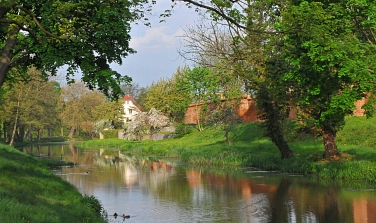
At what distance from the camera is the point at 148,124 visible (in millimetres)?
65375

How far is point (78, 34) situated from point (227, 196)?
11651 millimetres

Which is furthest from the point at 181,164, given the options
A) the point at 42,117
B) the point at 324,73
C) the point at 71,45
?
the point at 42,117

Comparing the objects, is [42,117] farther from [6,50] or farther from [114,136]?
[6,50]

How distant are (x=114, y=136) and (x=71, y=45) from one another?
75792mm

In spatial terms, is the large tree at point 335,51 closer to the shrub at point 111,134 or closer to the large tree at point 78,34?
the large tree at point 78,34

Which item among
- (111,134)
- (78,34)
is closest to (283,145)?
(78,34)

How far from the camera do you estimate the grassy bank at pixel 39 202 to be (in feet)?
33.8

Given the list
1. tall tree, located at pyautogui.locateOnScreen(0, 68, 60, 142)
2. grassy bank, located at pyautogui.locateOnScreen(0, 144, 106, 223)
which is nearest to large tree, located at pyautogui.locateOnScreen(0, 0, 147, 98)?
grassy bank, located at pyautogui.locateOnScreen(0, 144, 106, 223)

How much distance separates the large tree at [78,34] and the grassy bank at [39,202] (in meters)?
3.36

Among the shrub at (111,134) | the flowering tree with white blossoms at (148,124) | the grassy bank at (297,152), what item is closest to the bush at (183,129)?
the flowering tree with white blossoms at (148,124)

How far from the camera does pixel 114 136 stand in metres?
87.9

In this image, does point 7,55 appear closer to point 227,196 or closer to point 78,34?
point 78,34

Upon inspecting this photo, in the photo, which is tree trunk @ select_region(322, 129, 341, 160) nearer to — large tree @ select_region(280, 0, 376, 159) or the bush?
large tree @ select_region(280, 0, 376, 159)

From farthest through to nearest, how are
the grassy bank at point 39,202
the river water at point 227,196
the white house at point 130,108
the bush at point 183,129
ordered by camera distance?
the white house at point 130,108
the bush at point 183,129
the river water at point 227,196
the grassy bank at point 39,202
